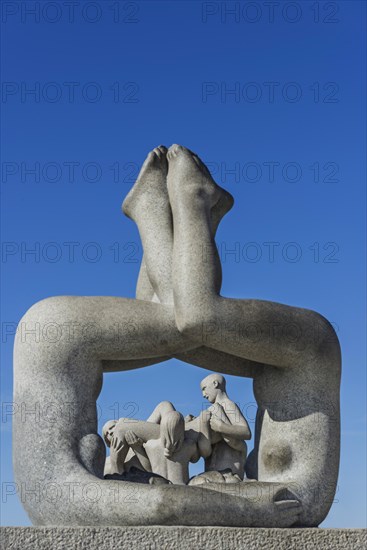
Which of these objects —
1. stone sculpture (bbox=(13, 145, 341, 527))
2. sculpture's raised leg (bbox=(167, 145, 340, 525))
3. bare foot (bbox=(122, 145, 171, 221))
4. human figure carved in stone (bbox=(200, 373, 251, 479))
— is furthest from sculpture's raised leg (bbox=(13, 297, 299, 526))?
bare foot (bbox=(122, 145, 171, 221))

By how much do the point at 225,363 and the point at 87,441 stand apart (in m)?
1.30

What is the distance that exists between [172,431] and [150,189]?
6.02 ft

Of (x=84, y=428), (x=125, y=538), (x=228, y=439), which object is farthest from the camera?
(x=228, y=439)

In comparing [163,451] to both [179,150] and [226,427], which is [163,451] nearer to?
[226,427]

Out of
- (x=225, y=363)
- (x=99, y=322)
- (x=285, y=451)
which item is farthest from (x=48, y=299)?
(x=285, y=451)

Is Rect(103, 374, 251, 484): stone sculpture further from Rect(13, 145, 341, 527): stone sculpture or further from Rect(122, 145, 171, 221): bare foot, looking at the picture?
Rect(122, 145, 171, 221): bare foot

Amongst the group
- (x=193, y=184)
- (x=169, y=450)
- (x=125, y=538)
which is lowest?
(x=125, y=538)

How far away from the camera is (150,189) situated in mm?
7465

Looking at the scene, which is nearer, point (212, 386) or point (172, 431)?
point (172, 431)

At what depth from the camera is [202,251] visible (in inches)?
272

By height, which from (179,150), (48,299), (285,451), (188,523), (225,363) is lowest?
(188,523)

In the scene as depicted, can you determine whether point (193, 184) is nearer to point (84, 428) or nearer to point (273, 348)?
point (273, 348)

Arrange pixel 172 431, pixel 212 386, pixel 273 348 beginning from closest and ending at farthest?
pixel 273 348 < pixel 172 431 < pixel 212 386

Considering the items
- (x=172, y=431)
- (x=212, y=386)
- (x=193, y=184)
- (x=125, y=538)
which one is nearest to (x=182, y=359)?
(x=172, y=431)
